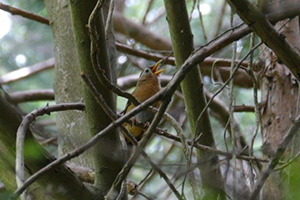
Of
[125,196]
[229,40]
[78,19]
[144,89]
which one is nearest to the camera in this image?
[229,40]

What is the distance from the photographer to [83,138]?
3.29 metres

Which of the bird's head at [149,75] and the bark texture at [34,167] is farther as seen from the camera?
the bird's head at [149,75]

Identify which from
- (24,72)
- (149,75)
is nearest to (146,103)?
(149,75)

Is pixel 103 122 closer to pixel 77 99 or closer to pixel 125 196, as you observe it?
pixel 125 196

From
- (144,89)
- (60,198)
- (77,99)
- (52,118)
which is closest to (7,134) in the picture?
(60,198)

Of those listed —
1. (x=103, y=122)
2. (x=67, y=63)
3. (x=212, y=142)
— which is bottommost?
(x=103, y=122)

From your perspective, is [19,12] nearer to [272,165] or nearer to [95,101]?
[95,101]

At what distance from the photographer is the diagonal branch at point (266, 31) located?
1.91 m

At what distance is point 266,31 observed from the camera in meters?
1.97

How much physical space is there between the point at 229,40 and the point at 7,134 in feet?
3.35

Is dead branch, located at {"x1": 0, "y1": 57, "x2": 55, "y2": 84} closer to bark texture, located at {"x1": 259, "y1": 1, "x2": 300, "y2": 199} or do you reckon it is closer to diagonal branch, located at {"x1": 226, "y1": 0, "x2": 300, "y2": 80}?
bark texture, located at {"x1": 259, "y1": 1, "x2": 300, "y2": 199}

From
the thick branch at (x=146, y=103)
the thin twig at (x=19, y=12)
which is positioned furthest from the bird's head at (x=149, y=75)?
the thick branch at (x=146, y=103)

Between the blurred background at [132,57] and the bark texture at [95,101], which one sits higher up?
the blurred background at [132,57]

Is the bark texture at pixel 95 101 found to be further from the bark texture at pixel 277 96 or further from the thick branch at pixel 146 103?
the bark texture at pixel 277 96
